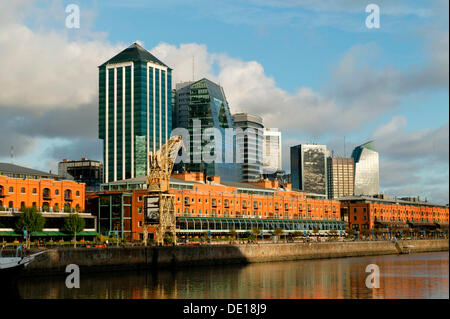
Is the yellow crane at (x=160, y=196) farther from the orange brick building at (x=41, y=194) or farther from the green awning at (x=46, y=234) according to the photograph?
the orange brick building at (x=41, y=194)

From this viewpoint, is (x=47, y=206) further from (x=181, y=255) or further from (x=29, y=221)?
(x=181, y=255)

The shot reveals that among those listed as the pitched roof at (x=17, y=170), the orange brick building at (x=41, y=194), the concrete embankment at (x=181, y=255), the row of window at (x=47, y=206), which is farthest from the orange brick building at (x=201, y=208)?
the concrete embankment at (x=181, y=255)

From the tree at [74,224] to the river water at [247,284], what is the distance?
36.0m

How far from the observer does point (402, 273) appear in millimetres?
100125

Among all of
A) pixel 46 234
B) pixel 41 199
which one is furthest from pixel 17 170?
pixel 46 234

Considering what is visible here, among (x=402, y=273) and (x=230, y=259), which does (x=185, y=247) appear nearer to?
(x=230, y=259)

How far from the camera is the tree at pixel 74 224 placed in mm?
131250

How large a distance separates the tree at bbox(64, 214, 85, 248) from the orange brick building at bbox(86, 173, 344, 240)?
44.6ft

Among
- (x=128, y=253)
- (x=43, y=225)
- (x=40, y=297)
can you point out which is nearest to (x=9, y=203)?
(x=43, y=225)

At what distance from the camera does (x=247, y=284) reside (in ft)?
274

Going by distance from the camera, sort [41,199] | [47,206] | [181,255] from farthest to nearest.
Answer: [47,206] → [41,199] → [181,255]

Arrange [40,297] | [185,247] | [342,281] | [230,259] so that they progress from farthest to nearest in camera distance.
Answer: [230,259] < [185,247] < [342,281] < [40,297]

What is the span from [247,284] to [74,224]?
195 feet
